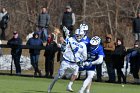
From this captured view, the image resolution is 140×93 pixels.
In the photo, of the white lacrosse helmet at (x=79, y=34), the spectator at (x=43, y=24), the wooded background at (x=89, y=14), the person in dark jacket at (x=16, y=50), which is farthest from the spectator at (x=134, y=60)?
the wooded background at (x=89, y=14)

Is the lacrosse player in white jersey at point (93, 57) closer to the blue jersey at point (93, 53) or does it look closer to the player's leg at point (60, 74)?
the blue jersey at point (93, 53)

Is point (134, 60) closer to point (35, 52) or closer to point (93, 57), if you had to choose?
point (35, 52)

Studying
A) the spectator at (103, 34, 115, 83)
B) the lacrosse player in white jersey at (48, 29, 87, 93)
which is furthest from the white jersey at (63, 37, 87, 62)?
the spectator at (103, 34, 115, 83)

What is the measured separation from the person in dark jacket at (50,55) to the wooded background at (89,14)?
2143cm

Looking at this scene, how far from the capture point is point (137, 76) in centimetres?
2542

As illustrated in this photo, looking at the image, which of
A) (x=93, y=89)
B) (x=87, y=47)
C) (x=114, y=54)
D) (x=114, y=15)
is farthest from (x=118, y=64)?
(x=114, y=15)

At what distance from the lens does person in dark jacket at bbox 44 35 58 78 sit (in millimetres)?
27078

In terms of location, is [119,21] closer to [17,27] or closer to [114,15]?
[114,15]

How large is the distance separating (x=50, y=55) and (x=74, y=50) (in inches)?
303

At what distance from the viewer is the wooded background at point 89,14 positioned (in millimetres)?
50094

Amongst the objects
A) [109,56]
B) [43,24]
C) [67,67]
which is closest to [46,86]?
[67,67]

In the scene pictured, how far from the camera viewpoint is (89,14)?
2025 inches

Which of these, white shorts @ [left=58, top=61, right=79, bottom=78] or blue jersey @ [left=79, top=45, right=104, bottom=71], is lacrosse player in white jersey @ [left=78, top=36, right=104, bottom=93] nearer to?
blue jersey @ [left=79, top=45, right=104, bottom=71]

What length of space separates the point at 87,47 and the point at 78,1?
34246mm
